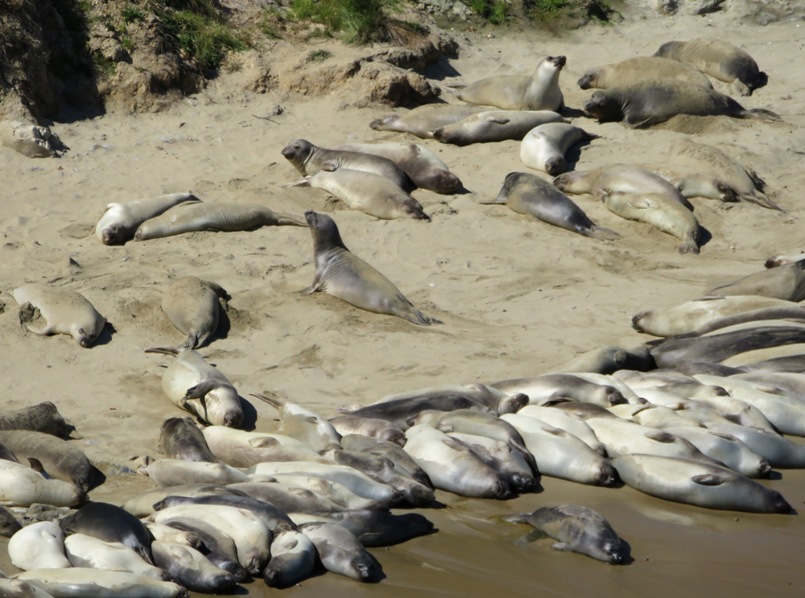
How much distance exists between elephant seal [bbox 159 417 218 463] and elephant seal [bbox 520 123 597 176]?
535cm

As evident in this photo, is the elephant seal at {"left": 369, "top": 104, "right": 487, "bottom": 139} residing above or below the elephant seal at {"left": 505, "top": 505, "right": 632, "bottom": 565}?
below

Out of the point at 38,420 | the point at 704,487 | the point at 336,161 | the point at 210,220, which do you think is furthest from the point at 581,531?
the point at 336,161

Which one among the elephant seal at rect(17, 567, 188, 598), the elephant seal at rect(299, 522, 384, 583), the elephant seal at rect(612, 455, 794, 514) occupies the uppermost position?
the elephant seal at rect(17, 567, 188, 598)

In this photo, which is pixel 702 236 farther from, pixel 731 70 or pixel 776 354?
pixel 731 70

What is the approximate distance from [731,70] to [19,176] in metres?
7.16

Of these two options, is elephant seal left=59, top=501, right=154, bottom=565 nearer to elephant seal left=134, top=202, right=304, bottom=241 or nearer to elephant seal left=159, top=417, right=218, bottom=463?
elephant seal left=159, top=417, right=218, bottom=463

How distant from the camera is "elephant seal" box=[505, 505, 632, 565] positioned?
446 cm

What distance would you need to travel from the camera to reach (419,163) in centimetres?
993

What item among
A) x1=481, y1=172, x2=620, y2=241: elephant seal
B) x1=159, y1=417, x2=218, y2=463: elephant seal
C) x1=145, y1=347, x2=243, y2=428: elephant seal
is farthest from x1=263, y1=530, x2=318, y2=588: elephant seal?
x1=481, y1=172, x2=620, y2=241: elephant seal

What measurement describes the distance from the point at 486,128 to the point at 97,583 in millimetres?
7653

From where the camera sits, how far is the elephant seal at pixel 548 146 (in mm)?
10211

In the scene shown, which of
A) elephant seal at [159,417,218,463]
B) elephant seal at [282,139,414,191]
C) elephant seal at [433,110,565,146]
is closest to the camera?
elephant seal at [159,417,218,463]

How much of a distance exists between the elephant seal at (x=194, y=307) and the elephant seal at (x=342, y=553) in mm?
2814

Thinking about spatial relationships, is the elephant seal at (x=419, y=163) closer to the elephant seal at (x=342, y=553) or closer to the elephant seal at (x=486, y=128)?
the elephant seal at (x=486, y=128)
